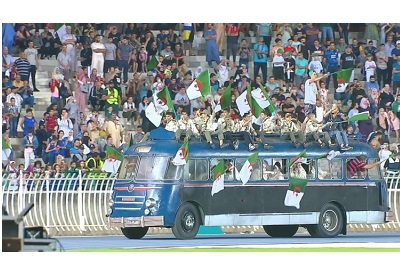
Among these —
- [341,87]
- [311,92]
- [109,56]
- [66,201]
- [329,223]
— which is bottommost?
[329,223]

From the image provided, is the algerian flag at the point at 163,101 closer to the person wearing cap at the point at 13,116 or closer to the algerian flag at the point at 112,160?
the algerian flag at the point at 112,160

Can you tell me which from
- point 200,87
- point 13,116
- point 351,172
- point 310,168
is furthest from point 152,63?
point 351,172

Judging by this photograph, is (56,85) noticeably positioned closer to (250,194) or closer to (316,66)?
(316,66)

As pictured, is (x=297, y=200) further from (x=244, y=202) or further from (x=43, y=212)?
(x=43, y=212)

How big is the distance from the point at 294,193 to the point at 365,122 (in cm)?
492

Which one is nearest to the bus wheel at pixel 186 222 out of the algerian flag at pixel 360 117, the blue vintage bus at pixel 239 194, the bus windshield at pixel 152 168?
the blue vintage bus at pixel 239 194

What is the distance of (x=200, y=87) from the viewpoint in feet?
129

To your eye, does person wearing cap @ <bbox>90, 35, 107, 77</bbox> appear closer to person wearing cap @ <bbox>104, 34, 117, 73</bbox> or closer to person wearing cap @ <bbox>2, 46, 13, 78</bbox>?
person wearing cap @ <bbox>104, 34, 117, 73</bbox>

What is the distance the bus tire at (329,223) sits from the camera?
36.0m

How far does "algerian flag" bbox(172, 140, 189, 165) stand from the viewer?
3488 cm

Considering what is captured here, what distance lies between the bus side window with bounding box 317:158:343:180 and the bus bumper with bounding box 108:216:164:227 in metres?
3.97

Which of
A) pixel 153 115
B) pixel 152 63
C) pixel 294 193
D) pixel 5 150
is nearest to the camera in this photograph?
pixel 294 193

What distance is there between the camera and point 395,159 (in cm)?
3884

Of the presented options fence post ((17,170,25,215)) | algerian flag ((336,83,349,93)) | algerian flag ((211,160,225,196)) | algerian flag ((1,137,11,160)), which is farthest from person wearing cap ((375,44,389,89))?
fence post ((17,170,25,215))
